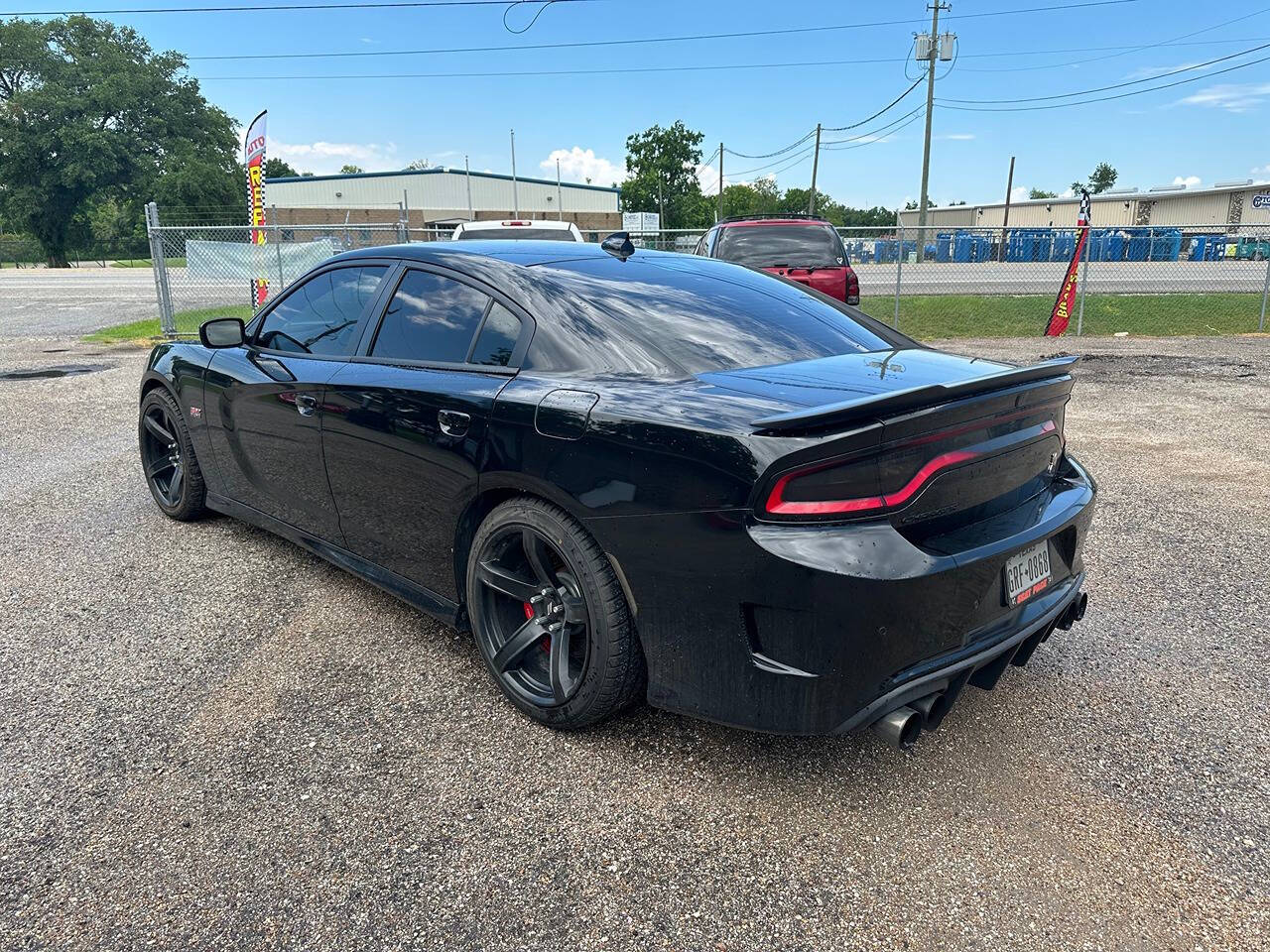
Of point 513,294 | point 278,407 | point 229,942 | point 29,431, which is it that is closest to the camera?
point 229,942

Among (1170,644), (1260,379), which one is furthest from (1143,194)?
(1170,644)

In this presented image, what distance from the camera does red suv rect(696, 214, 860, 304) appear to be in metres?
11.0

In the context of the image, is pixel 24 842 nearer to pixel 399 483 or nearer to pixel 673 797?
pixel 399 483

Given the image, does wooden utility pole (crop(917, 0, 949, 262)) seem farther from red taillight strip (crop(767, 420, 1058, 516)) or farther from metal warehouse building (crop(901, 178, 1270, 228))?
red taillight strip (crop(767, 420, 1058, 516))

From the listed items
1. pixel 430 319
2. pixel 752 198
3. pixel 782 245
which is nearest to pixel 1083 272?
pixel 782 245

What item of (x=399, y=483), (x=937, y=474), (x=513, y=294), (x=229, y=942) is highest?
(x=513, y=294)

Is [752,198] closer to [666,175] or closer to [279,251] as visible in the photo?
[666,175]

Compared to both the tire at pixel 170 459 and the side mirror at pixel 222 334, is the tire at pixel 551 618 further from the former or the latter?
the tire at pixel 170 459

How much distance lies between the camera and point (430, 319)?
10.6 ft

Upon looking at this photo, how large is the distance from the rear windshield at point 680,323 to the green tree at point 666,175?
73930 millimetres

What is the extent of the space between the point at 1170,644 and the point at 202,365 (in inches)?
180

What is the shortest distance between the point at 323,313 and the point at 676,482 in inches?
91.0

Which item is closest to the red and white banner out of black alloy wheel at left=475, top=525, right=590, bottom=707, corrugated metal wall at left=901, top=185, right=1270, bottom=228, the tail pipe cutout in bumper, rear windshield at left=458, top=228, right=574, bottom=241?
rear windshield at left=458, top=228, right=574, bottom=241

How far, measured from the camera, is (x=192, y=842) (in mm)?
2293
